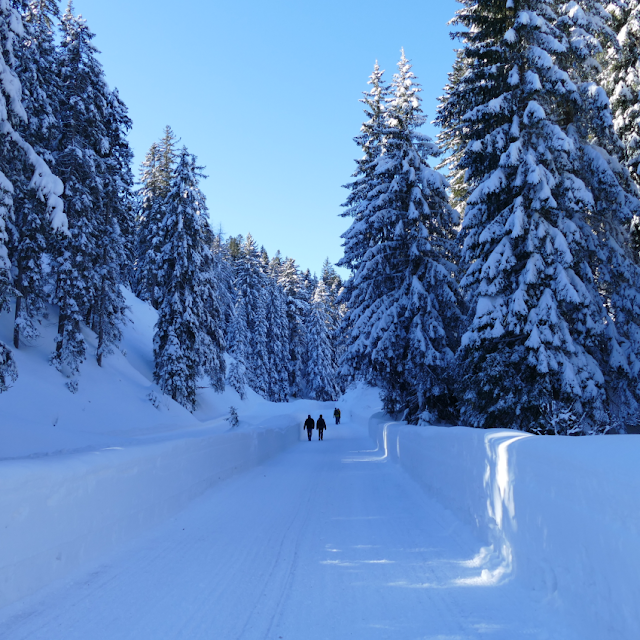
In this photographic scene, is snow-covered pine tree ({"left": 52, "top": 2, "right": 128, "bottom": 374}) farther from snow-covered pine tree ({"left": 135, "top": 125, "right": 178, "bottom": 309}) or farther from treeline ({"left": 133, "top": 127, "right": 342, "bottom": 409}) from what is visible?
snow-covered pine tree ({"left": 135, "top": 125, "right": 178, "bottom": 309})

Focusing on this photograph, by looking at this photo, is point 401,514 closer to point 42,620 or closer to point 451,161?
point 42,620

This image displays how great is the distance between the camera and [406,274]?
18969 millimetres

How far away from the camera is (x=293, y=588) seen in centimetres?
445

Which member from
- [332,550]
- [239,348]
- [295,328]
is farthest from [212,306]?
[295,328]

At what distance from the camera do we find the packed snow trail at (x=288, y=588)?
142 inches

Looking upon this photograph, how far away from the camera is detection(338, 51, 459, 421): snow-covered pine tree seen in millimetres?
17594

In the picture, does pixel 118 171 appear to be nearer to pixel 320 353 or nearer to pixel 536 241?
pixel 536 241

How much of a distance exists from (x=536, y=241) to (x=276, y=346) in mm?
46488

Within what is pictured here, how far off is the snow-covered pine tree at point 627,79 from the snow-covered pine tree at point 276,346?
43.4 metres

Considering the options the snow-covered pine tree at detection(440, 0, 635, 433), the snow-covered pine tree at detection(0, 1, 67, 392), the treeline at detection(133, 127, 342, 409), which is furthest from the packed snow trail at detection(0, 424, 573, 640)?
the treeline at detection(133, 127, 342, 409)

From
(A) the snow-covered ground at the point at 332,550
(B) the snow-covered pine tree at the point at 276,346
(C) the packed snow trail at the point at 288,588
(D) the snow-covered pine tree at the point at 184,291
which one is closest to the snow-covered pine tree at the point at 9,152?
(A) the snow-covered ground at the point at 332,550

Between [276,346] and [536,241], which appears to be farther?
[276,346]

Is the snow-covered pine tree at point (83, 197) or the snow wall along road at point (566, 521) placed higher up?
the snow-covered pine tree at point (83, 197)

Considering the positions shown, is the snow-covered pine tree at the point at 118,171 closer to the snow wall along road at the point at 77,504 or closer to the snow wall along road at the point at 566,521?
the snow wall along road at the point at 77,504
